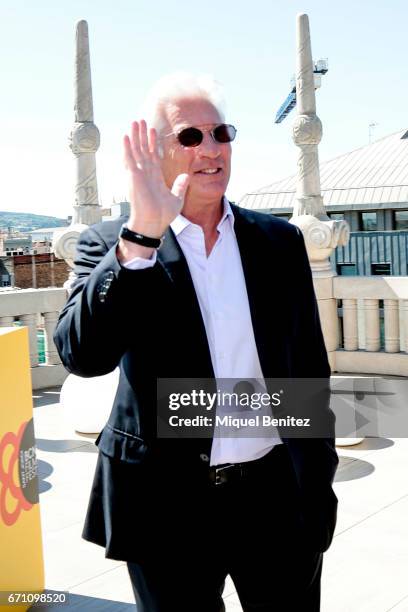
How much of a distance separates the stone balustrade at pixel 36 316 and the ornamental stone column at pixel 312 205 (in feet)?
9.83

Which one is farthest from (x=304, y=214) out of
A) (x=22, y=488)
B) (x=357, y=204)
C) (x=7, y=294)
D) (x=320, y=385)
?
(x=357, y=204)

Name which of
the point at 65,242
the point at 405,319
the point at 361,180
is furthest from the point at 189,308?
the point at 361,180

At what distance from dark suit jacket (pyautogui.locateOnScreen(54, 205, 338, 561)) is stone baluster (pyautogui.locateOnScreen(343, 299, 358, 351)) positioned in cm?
733

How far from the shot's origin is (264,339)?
2424mm

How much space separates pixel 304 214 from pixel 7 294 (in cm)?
363

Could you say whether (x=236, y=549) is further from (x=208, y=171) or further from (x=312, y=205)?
(x=312, y=205)

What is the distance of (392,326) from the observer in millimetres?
9477

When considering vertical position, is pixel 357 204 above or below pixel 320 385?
above

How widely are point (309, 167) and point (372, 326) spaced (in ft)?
6.97

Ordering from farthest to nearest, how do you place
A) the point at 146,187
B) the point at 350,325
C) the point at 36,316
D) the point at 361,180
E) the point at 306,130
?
1. the point at 361,180
2. the point at 306,130
3. the point at 36,316
4. the point at 350,325
5. the point at 146,187

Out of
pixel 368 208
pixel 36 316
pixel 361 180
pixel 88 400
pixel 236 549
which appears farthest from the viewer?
pixel 361 180

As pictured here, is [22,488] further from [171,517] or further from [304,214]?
[304,214]

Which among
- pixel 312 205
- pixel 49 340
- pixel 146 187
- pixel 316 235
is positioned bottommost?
pixel 49 340

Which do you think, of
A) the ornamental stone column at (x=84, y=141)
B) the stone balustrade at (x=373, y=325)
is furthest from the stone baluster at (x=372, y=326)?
the ornamental stone column at (x=84, y=141)
